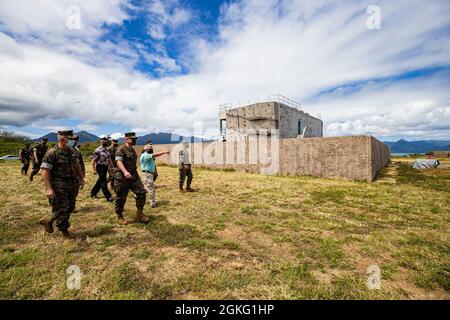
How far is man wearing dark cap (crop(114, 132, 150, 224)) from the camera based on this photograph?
5.12 metres

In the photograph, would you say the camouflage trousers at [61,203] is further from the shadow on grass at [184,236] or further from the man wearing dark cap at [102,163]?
the man wearing dark cap at [102,163]

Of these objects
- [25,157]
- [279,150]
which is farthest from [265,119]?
[25,157]

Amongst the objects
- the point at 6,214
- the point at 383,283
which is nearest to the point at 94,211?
the point at 6,214

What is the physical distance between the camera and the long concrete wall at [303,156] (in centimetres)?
→ 1227

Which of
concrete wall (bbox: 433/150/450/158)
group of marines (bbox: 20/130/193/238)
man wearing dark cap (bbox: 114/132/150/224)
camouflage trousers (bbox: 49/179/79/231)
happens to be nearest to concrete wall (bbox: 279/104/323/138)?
group of marines (bbox: 20/130/193/238)

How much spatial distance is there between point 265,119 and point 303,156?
39.2 feet

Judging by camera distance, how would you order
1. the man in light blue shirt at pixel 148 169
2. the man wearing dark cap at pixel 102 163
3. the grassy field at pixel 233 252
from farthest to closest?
1. the man wearing dark cap at pixel 102 163
2. the man in light blue shirt at pixel 148 169
3. the grassy field at pixel 233 252

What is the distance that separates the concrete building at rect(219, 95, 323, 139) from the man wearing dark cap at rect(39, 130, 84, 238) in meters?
22.3

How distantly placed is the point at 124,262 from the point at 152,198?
3.33 metres

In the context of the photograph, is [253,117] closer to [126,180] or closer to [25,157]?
[25,157]

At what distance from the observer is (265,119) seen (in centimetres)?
2550

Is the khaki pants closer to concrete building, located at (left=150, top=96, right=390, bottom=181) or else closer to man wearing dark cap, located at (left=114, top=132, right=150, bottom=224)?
man wearing dark cap, located at (left=114, top=132, right=150, bottom=224)

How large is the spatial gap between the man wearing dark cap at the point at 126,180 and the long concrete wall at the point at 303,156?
4.35 m

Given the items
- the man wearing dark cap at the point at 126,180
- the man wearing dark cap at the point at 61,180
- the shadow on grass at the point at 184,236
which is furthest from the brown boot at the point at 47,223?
the shadow on grass at the point at 184,236
